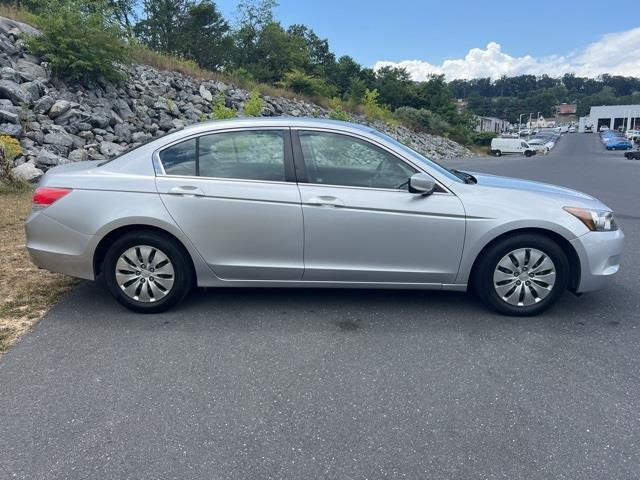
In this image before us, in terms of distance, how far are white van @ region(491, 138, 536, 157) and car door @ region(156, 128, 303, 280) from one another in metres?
51.0

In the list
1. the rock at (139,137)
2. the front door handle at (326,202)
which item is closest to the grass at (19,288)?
the front door handle at (326,202)

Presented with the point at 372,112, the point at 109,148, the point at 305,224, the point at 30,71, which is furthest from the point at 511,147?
the point at 305,224

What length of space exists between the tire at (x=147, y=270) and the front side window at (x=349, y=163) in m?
1.33

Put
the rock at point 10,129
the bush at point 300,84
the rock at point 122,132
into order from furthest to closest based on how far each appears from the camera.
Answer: the bush at point 300,84 → the rock at point 122,132 → the rock at point 10,129

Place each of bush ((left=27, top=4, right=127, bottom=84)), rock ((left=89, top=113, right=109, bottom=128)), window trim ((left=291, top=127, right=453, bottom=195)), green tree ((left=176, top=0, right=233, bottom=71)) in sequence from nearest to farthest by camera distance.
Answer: window trim ((left=291, top=127, right=453, bottom=195))
rock ((left=89, top=113, right=109, bottom=128))
bush ((left=27, top=4, right=127, bottom=84))
green tree ((left=176, top=0, right=233, bottom=71))

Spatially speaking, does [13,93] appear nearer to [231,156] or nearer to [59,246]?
[59,246]

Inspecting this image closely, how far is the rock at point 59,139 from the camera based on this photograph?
11406 millimetres

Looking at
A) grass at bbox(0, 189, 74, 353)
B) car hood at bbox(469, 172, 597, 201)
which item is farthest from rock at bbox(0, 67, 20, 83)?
car hood at bbox(469, 172, 597, 201)

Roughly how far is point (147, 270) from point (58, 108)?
35.1 feet

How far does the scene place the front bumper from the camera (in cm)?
394

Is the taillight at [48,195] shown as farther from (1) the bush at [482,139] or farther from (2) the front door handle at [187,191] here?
(1) the bush at [482,139]

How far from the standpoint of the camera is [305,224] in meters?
3.93

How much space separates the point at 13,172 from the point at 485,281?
29.6 ft

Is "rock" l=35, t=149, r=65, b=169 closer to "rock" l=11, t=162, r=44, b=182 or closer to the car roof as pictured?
"rock" l=11, t=162, r=44, b=182
